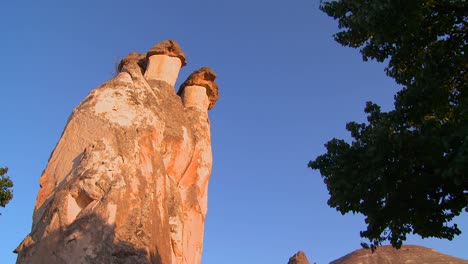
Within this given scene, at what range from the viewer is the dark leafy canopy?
661 centimetres

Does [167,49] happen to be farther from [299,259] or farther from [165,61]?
[299,259]

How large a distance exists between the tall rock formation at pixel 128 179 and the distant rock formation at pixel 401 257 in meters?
23.8

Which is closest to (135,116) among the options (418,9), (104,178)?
(104,178)

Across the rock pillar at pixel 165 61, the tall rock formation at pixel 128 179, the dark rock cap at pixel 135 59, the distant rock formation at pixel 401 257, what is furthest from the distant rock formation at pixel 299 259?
the dark rock cap at pixel 135 59

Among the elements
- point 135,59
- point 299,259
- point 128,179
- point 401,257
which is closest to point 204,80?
point 135,59

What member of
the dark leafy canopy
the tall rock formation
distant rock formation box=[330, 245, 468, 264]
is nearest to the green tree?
the tall rock formation

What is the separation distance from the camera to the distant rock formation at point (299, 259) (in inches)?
1153

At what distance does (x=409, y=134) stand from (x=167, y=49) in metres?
14.1

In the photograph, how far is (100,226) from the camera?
34.1 feet

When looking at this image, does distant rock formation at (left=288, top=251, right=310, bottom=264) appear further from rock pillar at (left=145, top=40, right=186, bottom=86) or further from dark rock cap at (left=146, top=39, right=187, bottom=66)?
dark rock cap at (left=146, top=39, right=187, bottom=66)

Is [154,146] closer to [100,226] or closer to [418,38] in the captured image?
[100,226]

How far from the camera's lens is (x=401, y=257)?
3547cm

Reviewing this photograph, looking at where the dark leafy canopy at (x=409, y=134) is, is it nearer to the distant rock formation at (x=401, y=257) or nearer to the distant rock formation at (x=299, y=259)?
the distant rock formation at (x=299, y=259)

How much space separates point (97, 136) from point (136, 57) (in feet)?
25.6
